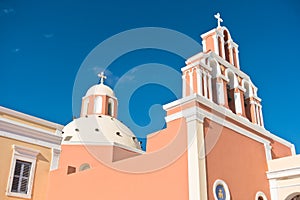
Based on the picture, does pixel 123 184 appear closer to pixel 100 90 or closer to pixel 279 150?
pixel 279 150

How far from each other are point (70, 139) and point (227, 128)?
12843 mm

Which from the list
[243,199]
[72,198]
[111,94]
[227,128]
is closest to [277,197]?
[243,199]

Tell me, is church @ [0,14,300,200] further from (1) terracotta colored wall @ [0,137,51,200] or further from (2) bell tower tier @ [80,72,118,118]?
(2) bell tower tier @ [80,72,118,118]

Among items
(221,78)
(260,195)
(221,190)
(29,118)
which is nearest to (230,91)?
(221,78)

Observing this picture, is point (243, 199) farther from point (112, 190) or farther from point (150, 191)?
point (112, 190)

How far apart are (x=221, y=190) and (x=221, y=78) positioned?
14.6ft

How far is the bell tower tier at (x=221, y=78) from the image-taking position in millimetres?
12484

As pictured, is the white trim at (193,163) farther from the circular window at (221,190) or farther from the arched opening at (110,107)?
the arched opening at (110,107)

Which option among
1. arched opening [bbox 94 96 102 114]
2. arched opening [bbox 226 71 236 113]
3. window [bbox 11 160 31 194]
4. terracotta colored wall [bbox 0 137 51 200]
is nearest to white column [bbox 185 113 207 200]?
arched opening [bbox 226 71 236 113]

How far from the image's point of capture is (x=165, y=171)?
423 inches

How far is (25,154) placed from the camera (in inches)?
422

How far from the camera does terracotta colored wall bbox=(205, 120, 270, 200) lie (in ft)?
35.6

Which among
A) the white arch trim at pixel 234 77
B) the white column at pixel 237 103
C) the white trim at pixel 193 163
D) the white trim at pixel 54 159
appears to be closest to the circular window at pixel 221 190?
the white trim at pixel 193 163

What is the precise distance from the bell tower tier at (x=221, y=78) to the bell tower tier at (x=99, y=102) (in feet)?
44.1
